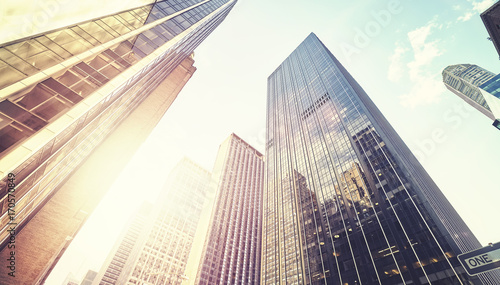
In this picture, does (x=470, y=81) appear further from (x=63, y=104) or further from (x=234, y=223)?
(x=63, y=104)

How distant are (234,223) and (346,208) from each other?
79.2 m

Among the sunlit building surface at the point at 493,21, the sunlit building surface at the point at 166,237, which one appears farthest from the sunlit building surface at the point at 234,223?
the sunlit building surface at the point at 493,21

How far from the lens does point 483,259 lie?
23.7 ft

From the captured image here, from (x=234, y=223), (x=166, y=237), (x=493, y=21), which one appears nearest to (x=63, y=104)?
(x=493, y=21)

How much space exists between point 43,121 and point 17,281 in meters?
18.7

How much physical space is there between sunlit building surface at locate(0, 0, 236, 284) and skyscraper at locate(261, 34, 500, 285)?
51900mm

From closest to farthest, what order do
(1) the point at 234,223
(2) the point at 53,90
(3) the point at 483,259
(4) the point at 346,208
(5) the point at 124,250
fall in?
(3) the point at 483,259
(2) the point at 53,90
(4) the point at 346,208
(1) the point at 234,223
(5) the point at 124,250

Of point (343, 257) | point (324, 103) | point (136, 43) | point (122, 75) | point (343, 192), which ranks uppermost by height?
point (324, 103)

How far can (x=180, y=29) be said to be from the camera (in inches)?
1051

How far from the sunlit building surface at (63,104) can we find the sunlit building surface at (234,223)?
8278 cm

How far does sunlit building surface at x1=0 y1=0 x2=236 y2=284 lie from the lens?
30.7 feet

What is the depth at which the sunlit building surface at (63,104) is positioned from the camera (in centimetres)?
936

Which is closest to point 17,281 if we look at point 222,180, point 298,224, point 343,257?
point 343,257

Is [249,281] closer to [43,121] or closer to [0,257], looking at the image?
[0,257]
